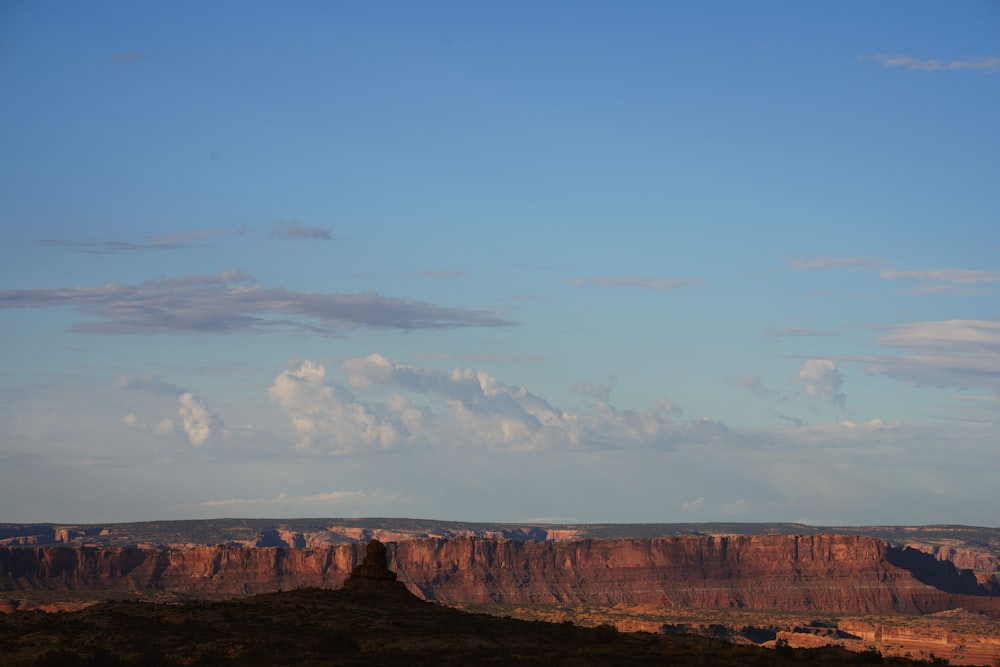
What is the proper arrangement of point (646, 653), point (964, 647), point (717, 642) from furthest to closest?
point (964, 647), point (717, 642), point (646, 653)

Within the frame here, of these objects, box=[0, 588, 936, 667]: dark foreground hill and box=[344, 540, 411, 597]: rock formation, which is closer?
box=[0, 588, 936, 667]: dark foreground hill

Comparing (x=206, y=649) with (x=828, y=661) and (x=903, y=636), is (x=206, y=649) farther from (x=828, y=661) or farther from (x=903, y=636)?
(x=903, y=636)

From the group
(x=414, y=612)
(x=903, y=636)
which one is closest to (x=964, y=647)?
(x=903, y=636)

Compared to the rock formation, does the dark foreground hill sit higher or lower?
lower

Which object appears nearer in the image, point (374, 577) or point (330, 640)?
point (330, 640)

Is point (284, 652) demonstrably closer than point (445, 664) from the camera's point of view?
No

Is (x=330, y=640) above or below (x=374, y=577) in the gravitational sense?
below

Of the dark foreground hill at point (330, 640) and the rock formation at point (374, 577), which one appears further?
the rock formation at point (374, 577)

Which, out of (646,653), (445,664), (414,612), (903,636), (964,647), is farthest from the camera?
(903,636)

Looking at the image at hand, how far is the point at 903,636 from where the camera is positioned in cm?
19438

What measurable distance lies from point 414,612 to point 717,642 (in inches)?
711

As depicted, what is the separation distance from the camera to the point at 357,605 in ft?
261

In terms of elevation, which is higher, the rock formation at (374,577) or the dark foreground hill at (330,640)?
the rock formation at (374,577)

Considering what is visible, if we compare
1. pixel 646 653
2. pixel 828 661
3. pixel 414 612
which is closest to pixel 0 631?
pixel 414 612
